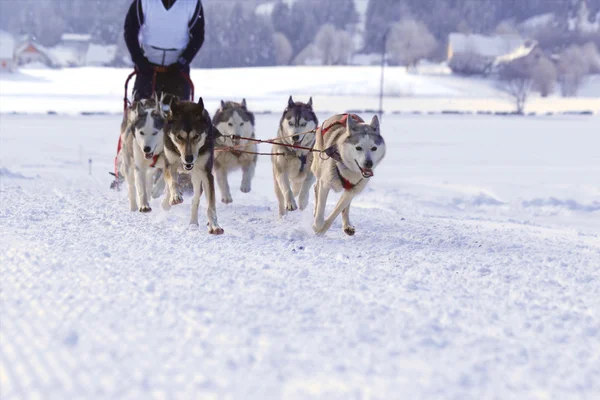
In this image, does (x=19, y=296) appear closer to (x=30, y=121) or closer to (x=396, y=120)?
(x=30, y=121)

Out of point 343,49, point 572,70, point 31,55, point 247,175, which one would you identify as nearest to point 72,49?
point 31,55

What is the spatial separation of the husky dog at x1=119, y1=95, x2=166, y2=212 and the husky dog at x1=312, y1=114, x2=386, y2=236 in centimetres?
98

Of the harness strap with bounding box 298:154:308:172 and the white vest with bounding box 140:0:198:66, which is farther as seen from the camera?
the white vest with bounding box 140:0:198:66

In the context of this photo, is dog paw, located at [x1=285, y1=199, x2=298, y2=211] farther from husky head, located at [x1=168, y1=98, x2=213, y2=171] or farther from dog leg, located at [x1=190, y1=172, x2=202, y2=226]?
husky head, located at [x1=168, y1=98, x2=213, y2=171]

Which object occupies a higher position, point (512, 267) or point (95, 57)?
point (95, 57)

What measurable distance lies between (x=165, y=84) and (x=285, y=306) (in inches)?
128

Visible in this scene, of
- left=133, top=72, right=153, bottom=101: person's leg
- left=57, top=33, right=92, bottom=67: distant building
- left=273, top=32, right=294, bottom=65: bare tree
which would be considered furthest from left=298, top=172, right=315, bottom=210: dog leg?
left=273, top=32, right=294, bottom=65: bare tree

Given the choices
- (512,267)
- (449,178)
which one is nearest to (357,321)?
(512,267)

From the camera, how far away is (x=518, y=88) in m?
37.8

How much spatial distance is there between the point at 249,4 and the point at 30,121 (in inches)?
1595

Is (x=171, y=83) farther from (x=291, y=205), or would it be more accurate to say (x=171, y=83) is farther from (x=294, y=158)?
(x=291, y=205)

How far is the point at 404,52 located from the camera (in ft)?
167

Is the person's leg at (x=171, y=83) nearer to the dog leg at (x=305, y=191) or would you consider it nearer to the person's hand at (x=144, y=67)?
the person's hand at (x=144, y=67)

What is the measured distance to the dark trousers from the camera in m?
5.36
